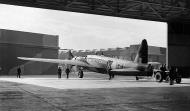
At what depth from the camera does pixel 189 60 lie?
39.6 m

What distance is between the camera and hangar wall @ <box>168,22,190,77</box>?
38312 millimetres

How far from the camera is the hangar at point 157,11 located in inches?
1078

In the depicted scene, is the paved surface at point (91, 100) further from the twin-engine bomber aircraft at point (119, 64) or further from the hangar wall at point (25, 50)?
the hangar wall at point (25, 50)

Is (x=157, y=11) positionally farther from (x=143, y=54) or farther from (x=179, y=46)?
(x=179, y=46)

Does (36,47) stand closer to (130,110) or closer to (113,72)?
(113,72)

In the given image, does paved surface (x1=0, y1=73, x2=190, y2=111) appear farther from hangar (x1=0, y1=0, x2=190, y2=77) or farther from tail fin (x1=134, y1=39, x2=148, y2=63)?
tail fin (x1=134, y1=39, x2=148, y2=63)

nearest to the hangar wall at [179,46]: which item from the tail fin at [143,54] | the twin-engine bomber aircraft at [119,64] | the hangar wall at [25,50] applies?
the tail fin at [143,54]

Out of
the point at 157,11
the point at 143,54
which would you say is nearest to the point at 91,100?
the point at 143,54

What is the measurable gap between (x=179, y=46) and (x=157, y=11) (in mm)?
Result: 8750

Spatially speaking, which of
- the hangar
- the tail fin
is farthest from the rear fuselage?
the hangar

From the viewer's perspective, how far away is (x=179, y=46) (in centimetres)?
3894

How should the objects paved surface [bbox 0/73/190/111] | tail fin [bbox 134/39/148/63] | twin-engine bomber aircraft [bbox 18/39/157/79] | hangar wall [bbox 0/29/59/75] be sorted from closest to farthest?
paved surface [bbox 0/73/190/111], twin-engine bomber aircraft [bbox 18/39/157/79], tail fin [bbox 134/39/148/63], hangar wall [bbox 0/29/59/75]

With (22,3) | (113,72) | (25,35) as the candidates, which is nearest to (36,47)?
(25,35)

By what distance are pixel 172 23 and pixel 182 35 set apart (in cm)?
289
